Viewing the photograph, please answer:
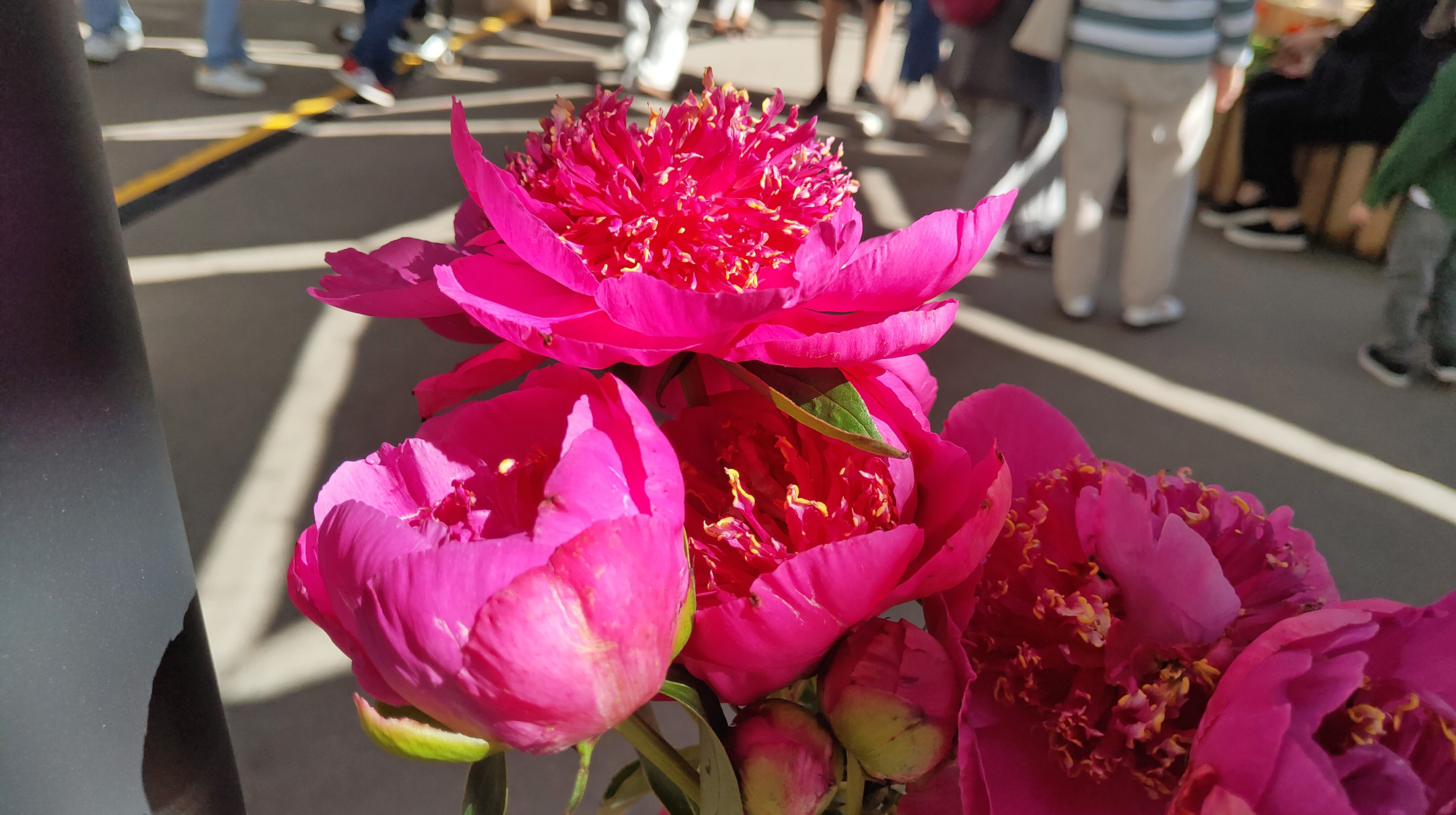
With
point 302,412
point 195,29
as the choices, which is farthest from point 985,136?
point 195,29

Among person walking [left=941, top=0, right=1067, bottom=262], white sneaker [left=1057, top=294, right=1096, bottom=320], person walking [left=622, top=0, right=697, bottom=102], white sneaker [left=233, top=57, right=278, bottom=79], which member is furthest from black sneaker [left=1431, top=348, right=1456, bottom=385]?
white sneaker [left=233, top=57, right=278, bottom=79]

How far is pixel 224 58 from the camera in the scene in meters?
4.28

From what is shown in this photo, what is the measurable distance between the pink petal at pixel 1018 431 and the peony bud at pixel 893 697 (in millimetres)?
96

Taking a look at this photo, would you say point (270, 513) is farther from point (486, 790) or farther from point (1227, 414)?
point (1227, 414)

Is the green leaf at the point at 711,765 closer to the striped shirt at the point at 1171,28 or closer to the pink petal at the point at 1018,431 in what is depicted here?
the pink petal at the point at 1018,431

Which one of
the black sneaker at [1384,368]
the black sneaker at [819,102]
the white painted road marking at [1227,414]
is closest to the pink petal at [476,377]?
the white painted road marking at [1227,414]

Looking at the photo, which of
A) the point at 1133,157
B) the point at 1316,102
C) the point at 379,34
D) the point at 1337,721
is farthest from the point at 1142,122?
the point at 379,34

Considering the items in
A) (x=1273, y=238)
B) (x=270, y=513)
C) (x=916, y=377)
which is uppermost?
(x=916, y=377)

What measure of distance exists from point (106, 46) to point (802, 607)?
214 inches

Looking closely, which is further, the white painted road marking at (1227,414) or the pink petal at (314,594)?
the white painted road marking at (1227,414)

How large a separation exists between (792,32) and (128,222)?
5.70m

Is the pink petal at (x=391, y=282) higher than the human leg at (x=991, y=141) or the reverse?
higher

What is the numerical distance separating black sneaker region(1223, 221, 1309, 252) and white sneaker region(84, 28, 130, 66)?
5158 mm

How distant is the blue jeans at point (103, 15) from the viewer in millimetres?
4309
